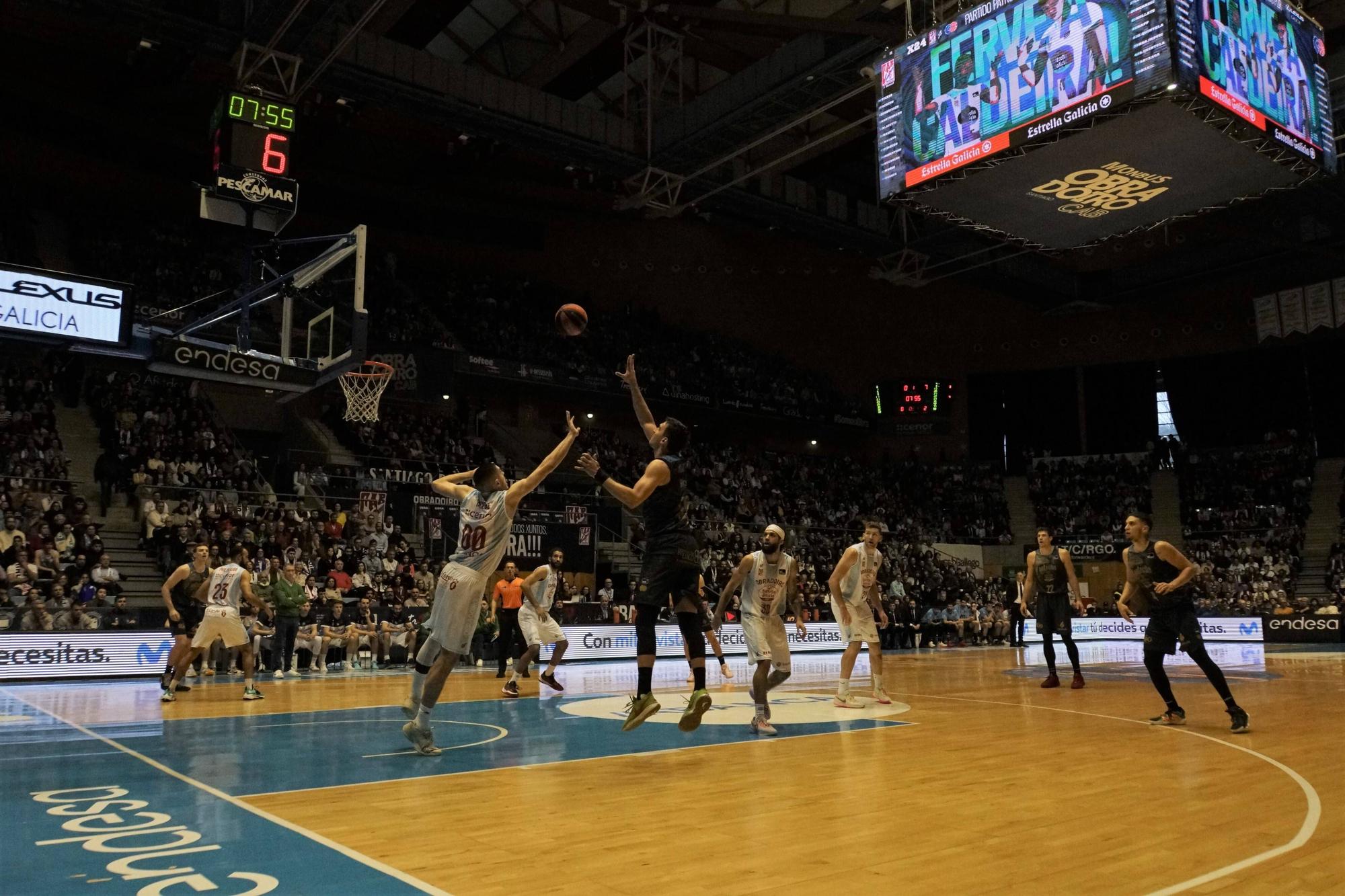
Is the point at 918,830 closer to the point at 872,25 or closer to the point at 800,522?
the point at 872,25

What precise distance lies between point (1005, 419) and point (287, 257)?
1127 inches

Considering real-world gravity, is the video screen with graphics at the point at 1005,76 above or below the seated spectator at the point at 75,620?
above

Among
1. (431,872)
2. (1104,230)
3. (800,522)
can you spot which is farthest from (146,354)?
(800,522)

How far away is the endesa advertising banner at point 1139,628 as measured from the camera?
26375 millimetres

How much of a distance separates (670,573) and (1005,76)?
943cm

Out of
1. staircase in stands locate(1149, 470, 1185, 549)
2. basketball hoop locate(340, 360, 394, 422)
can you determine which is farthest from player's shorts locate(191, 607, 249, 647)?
staircase in stands locate(1149, 470, 1185, 549)

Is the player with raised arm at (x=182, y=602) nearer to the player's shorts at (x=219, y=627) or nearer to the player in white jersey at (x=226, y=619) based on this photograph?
the player in white jersey at (x=226, y=619)

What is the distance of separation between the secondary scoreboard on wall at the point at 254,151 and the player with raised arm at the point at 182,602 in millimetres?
5889

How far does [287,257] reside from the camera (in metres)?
24.2

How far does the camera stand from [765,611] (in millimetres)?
8641

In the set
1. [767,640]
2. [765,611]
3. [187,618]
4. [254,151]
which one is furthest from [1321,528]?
[187,618]

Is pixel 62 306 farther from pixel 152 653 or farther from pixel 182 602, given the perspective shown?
pixel 152 653

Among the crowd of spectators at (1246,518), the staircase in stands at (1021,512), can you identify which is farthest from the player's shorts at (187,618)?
the staircase in stands at (1021,512)

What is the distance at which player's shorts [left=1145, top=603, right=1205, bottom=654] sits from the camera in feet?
27.7
